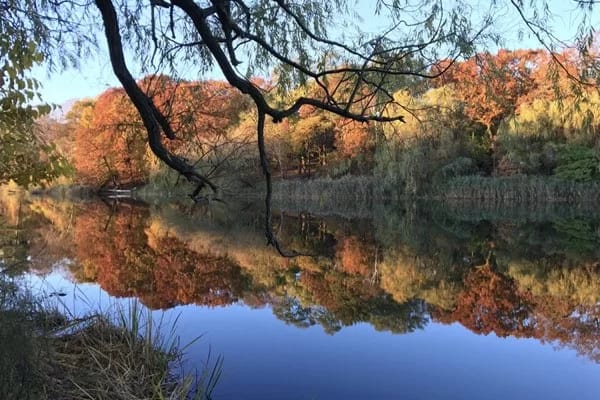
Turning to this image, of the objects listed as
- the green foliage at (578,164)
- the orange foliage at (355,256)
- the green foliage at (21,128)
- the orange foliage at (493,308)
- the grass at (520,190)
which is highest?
the green foliage at (578,164)

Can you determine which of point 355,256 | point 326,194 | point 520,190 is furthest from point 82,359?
point 520,190

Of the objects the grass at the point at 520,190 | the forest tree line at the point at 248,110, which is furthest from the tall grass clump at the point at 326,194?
the forest tree line at the point at 248,110

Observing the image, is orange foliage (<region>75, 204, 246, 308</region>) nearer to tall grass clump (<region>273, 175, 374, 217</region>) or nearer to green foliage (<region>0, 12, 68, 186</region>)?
green foliage (<region>0, 12, 68, 186</region>)

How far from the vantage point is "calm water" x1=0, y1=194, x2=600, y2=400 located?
4.70 meters

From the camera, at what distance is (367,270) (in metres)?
9.07

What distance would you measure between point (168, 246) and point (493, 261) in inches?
257

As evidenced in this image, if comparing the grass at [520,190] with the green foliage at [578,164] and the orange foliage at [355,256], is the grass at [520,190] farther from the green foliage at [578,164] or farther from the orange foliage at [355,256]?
the orange foliage at [355,256]

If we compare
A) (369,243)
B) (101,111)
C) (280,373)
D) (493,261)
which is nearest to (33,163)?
(101,111)

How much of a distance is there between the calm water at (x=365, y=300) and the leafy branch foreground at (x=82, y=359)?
1.65 feet

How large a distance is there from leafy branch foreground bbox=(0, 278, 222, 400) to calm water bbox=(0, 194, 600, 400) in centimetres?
50

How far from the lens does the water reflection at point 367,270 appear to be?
653cm

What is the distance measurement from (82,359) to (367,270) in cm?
606

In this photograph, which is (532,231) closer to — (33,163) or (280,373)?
(280,373)

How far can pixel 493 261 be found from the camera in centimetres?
961
